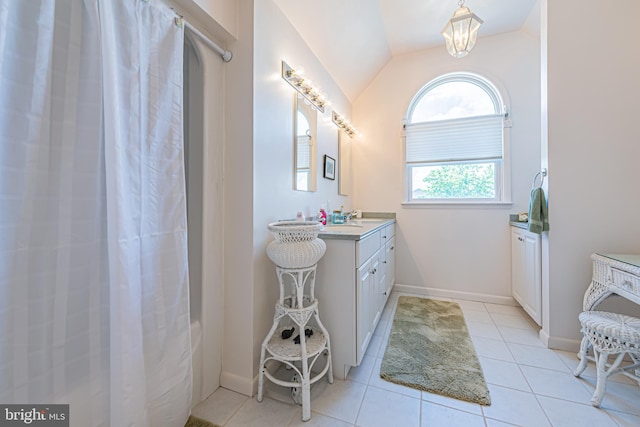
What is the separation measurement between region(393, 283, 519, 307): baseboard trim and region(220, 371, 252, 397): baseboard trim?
2150mm

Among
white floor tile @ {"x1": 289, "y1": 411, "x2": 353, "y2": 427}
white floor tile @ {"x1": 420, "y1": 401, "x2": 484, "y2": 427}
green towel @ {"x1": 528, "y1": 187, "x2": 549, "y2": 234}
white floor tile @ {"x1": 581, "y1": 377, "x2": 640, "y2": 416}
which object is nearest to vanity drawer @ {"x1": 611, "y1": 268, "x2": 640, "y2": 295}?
green towel @ {"x1": 528, "y1": 187, "x2": 549, "y2": 234}

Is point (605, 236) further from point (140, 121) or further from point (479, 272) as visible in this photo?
point (140, 121)

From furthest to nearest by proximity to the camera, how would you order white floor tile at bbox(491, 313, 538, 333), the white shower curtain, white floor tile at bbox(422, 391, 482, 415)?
1. white floor tile at bbox(491, 313, 538, 333)
2. white floor tile at bbox(422, 391, 482, 415)
3. the white shower curtain

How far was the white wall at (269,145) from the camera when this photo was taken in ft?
4.77

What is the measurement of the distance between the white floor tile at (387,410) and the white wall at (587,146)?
1.36 m

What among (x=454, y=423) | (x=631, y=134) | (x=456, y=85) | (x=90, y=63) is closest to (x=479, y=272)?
(x=631, y=134)

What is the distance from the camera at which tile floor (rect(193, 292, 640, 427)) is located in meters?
1.24

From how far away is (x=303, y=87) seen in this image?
1.96m

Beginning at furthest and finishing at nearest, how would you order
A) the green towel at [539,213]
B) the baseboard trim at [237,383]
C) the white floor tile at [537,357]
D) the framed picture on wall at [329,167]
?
the framed picture on wall at [329,167], the green towel at [539,213], the white floor tile at [537,357], the baseboard trim at [237,383]

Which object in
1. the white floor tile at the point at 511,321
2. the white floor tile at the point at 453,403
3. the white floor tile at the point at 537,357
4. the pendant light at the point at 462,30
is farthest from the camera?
the white floor tile at the point at 511,321

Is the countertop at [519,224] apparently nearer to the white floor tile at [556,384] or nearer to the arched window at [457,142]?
the arched window at [457,142]

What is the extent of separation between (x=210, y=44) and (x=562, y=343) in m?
3.03

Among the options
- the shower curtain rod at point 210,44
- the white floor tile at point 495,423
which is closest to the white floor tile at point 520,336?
the white floor tile at point 495,423

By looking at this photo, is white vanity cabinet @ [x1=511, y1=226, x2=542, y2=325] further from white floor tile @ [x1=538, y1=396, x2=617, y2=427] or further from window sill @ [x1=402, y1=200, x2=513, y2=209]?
white floor tile @ [x1=538, y1=396, x2=617, y2=427]
